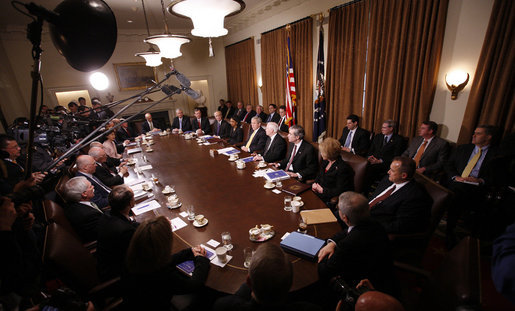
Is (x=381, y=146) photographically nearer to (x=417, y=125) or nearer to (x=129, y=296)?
(x=417, y=125)

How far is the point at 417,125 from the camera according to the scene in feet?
13.0

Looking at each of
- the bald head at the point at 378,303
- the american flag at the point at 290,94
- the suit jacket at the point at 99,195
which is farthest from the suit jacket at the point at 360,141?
the suit jacket at the point at 99,195

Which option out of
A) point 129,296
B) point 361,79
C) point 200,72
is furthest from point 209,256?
point 200,72

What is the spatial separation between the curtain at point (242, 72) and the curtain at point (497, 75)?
6062 mm

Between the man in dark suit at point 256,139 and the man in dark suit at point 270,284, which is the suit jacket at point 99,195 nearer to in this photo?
the man in dark suit at point 270,284

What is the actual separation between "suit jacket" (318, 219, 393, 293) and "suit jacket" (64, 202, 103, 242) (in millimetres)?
2195

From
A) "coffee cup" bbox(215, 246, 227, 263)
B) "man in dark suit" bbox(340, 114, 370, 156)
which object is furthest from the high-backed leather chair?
"coffee cup" bbox(215, 246, 227, 263)

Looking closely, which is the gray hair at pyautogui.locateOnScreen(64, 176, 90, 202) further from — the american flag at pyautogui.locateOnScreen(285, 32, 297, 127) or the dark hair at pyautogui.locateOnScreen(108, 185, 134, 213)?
the american flag at pyautogui.locateOnScreen(285, 32, 297, 127)

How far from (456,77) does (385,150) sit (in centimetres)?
144

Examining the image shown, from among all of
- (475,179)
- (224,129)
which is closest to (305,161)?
(475,179)

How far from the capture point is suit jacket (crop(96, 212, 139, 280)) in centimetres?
171

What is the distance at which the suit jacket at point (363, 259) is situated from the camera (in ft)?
5.11

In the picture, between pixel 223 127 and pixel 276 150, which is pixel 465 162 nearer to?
pixel 276 150

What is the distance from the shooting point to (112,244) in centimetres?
172
